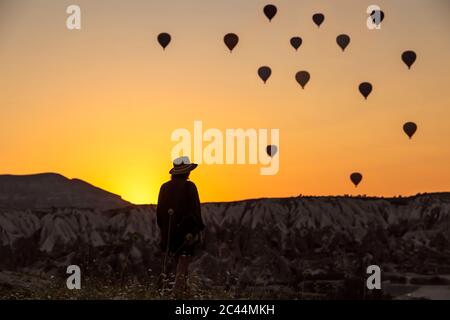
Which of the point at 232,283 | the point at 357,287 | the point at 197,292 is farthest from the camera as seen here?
the point at 232,283

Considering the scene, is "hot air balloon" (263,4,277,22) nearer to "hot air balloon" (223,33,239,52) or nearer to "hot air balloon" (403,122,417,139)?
"hot air balloon" (223,33,239,52)

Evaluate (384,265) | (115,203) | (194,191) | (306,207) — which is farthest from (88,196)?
(194,191)

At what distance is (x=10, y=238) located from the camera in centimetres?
3209

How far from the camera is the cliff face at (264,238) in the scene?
30891 millimetres

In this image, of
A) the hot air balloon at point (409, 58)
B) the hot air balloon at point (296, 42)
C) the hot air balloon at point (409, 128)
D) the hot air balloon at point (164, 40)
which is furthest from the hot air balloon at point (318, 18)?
the hot air balloon at point (164, 40)

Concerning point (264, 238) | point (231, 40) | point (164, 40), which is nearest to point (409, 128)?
point (264, 238)

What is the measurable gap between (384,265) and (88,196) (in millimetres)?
48104

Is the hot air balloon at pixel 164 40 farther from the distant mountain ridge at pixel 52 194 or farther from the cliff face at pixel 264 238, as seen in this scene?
the distant mountain ridge at pixel 52 194

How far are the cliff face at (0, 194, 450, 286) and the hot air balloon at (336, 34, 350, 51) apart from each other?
792 cm

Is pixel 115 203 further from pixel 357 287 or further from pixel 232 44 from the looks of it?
pixel 357 287

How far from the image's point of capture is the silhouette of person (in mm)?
17312

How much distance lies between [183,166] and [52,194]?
63.3 metres

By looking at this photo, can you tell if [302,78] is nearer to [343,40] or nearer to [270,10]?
[343,40]

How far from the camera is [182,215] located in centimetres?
1744
